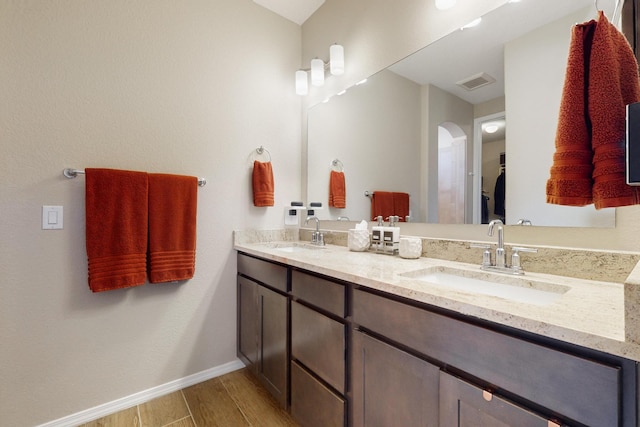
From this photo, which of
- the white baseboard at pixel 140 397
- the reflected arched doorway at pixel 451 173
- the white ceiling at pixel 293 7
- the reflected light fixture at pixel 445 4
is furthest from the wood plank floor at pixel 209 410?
the white ceiling at pixel 293 7

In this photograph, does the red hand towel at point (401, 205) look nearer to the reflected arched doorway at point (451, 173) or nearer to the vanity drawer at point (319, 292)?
the reflected arched doorway at point (451, 173)

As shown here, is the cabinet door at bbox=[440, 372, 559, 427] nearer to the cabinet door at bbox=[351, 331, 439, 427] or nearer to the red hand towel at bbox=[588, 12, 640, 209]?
the cabinet door at bbox=[351, 331, 439, 427]

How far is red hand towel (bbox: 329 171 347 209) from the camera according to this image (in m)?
2.03

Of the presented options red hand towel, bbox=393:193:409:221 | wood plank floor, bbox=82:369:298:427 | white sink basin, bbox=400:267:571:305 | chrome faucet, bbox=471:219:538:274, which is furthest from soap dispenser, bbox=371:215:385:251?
wood plank floor, bbox=82:369:298:427

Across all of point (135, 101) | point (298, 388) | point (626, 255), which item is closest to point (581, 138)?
point (626, 255)

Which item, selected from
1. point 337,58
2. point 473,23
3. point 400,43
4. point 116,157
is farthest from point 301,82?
point 116,157

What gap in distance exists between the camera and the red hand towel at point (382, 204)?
1.70 meters

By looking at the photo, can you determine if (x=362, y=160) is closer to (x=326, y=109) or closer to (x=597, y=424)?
(x=326, y=109)

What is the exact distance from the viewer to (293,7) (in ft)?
7.04

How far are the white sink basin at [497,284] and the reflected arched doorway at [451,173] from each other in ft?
1.08

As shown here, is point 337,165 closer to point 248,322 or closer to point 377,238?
point 377,238

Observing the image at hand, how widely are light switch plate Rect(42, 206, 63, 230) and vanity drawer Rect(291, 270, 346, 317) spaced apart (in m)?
1.19

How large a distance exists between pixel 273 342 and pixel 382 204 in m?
0.99

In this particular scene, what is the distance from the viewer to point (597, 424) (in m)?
0.53
